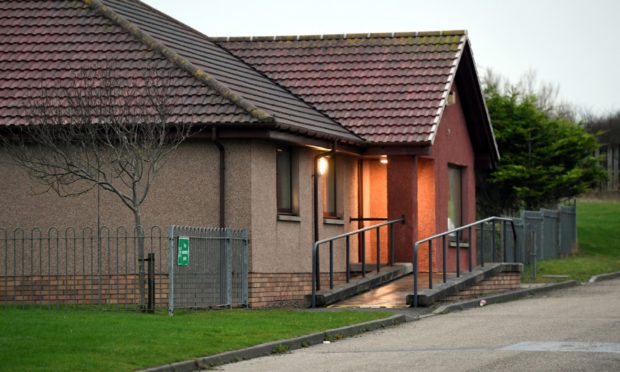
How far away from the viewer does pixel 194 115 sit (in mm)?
24266

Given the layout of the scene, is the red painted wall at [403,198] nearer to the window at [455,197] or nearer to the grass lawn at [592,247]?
the window at [455,197]

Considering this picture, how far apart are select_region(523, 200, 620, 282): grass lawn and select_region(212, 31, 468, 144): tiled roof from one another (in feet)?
19.5

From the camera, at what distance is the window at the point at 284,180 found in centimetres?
2592

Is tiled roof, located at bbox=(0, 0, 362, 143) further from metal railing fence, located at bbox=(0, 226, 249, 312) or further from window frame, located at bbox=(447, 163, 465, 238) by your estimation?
window frame, located at bbox=(447, 163, 465, 238)

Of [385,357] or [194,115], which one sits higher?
[194,115]

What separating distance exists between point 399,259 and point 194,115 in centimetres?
682

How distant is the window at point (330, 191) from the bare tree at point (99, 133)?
4579 millimetres

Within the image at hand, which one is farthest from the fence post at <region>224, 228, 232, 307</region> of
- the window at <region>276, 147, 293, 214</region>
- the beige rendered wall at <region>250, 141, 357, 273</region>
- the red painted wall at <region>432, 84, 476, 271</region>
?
the red painted wall at <region>432, 84, 476, 271</region>

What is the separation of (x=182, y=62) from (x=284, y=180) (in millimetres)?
3049

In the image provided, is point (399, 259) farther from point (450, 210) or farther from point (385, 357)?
point (385, 357)

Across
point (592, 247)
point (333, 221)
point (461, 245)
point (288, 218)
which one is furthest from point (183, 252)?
point (592, 247)

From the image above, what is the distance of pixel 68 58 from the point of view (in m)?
26.0

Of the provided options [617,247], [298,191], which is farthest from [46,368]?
[617,247]

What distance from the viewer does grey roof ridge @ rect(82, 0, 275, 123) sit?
24.1 metres
